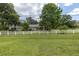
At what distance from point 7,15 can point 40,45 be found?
20.8 inches

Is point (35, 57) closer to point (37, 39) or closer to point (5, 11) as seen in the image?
point (37, 39)

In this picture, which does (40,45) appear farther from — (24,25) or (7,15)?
(7,15)

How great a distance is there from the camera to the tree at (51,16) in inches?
148

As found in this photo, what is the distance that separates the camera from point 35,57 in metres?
3.67

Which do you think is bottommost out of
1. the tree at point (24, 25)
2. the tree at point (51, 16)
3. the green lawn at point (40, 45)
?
the green lawn at point (40, 45)

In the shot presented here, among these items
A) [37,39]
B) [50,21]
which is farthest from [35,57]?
[50,21]

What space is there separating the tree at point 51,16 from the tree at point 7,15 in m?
0.32

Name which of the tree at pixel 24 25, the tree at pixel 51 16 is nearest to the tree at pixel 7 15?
the tree at pixel 24 25

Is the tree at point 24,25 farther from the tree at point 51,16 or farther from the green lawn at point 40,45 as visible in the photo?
the tree at point 51,16

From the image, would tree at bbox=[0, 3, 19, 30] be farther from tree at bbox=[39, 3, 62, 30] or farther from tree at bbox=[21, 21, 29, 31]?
tree at bbox=[39, 3, 62, 30]

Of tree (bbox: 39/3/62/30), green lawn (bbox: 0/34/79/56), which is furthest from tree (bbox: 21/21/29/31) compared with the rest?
tree (bbox: 39/3/62/30)

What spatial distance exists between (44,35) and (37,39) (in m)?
0.10

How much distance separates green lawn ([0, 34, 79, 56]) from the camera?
146 inches

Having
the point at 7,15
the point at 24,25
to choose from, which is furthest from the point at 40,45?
the point at 7,15
